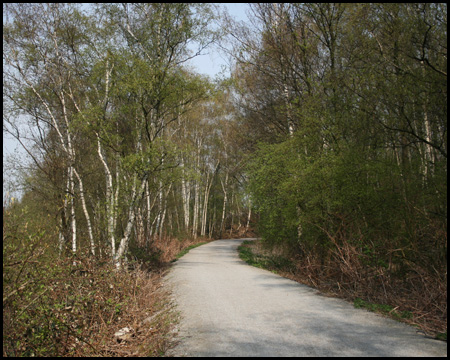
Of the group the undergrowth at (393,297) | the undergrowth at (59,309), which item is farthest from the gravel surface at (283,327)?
the undergrowth at (59,309)

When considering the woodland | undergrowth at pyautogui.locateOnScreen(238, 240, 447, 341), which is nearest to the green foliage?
the woodland

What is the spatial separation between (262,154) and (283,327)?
28.4ft

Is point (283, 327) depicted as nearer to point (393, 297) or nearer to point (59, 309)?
point (393, 297)

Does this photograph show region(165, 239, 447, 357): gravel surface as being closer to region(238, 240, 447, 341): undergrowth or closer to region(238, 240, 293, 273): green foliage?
region(238, 240, 447, 341): undergrowth

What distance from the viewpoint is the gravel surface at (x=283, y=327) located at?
15.9 feet

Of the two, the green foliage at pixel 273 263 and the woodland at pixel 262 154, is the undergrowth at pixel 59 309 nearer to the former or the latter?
the woodland at pixel 262 154

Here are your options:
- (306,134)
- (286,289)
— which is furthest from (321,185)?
(286,289)

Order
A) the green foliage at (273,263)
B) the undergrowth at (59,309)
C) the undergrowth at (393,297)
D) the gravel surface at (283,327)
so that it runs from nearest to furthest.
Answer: the undergrowth at (59,309) < the gravel surface at (283,327) < the undergrowth at (393,297) < the green foliage at (273,263)

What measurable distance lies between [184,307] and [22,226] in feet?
13.7

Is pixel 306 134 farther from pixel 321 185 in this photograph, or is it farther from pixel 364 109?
pixel 364 109

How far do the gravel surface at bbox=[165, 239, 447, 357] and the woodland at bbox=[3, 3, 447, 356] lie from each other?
0.58 metres

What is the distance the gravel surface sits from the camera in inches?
191

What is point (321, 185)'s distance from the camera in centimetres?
1071

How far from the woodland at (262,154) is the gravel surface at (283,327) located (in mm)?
585
